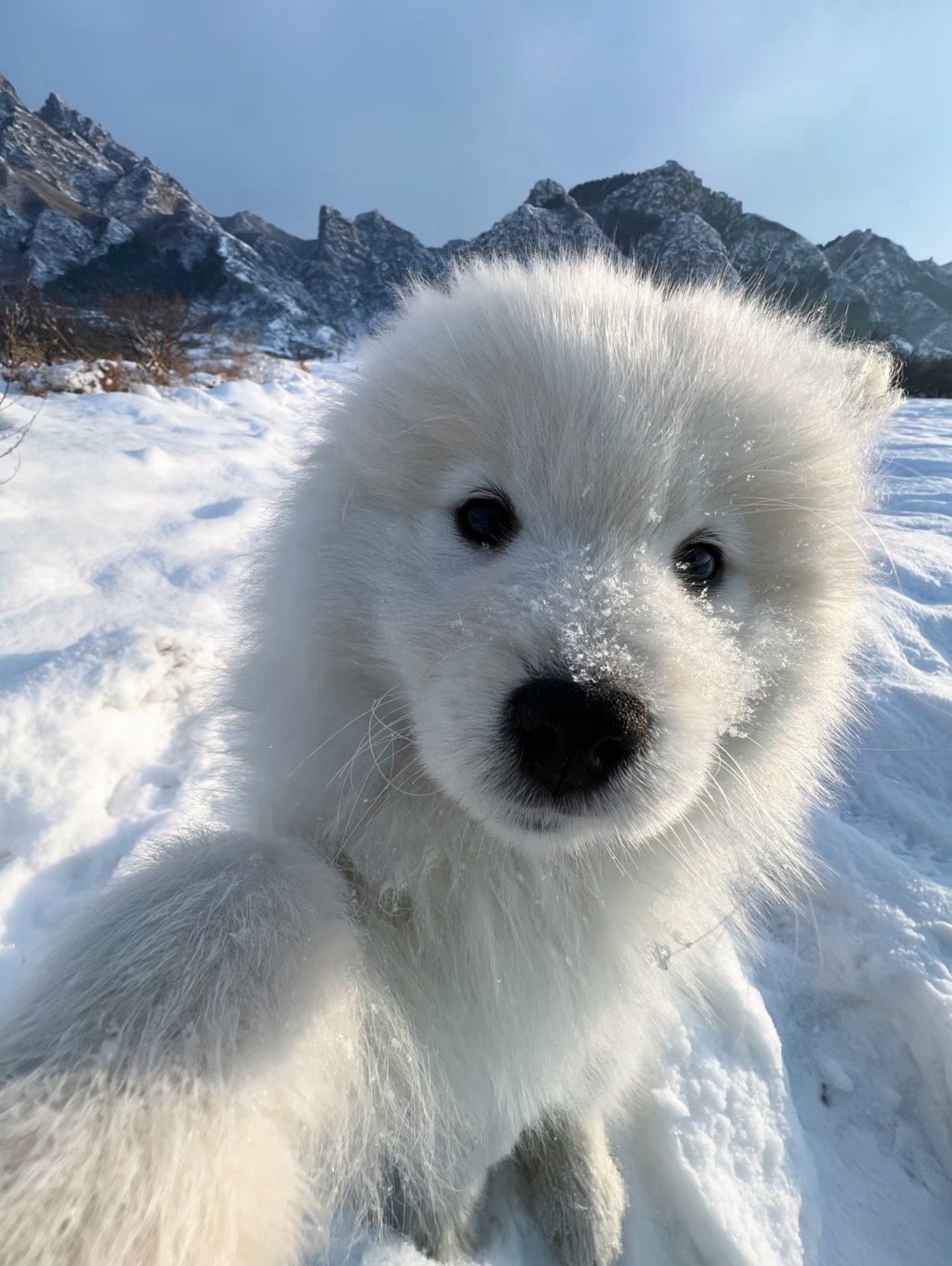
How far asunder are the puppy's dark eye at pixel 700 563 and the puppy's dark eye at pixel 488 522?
0.32 meters

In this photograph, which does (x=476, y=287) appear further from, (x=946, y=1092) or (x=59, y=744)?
(x=946, y=1092)

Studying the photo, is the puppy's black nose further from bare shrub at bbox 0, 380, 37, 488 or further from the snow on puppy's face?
bare shrub at bbox 0, 380, 37, 488

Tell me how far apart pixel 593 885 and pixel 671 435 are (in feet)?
2.63

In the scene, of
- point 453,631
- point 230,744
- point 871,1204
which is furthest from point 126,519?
point 871,1204

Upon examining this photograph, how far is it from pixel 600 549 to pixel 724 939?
138 centimetres

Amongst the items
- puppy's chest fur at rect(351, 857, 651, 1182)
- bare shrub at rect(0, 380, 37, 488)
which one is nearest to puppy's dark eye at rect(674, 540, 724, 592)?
puppy's chest fur at rect(351, 857, 651, 1182)

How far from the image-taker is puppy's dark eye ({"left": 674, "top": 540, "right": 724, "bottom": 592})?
1235mm

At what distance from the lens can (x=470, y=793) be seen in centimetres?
98

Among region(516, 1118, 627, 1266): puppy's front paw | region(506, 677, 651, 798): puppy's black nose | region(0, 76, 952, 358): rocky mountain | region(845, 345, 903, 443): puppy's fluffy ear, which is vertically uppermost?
region(0, 76, 952, 358): rocky mountain

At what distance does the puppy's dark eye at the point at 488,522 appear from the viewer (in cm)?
118

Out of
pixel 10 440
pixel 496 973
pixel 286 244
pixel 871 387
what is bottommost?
pixel 496 973

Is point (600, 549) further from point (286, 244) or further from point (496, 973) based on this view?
point (286, 244)

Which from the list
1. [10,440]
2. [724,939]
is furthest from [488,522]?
[10,440]

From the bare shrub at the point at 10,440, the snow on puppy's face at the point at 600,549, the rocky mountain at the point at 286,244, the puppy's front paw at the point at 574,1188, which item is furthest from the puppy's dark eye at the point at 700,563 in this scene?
the rocky mountain at the point at 286,244
